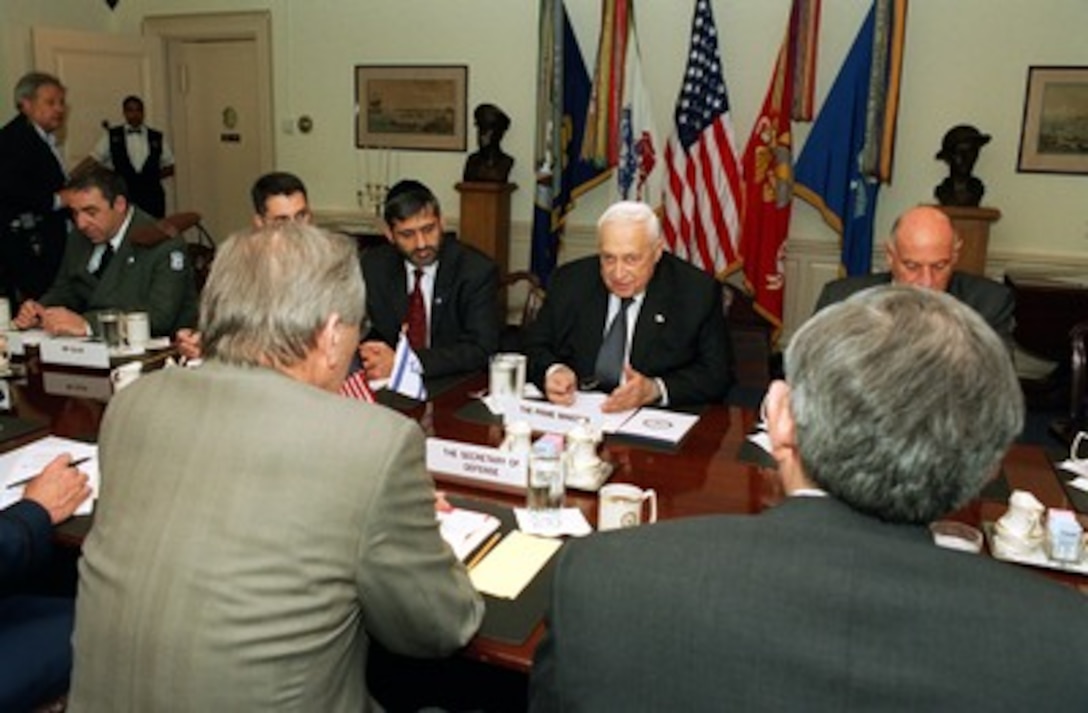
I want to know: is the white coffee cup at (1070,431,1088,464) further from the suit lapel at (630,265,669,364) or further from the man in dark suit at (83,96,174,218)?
the man in dark suit at (83,96,174,218)

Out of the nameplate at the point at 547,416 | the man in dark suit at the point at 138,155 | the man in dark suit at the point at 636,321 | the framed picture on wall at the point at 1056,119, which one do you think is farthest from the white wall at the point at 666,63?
the nameplate at the point at 547,416

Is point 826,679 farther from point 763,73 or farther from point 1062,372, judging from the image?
point 763,73

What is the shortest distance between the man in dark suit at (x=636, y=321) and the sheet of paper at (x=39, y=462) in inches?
47.6

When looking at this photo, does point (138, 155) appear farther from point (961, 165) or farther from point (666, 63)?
point (961, 165)

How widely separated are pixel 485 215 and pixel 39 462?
4289mm

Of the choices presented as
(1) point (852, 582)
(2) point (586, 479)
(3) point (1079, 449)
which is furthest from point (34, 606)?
(3) point (1079, 449)

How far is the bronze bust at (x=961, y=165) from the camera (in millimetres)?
4914

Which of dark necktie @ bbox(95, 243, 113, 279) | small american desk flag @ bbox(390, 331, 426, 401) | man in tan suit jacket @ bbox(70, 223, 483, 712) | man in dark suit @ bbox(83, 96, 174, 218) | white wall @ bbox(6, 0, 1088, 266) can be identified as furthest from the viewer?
man in dark suit @ bbox(83, 96, 174, 218)

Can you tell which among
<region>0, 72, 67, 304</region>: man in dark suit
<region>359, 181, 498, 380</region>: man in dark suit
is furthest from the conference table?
<region>0, 72, 67, 304</region>: man in dark suit

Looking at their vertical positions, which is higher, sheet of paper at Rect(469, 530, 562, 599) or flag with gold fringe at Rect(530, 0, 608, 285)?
flag with gold fringe at Rect(530, 0, 608, 285)

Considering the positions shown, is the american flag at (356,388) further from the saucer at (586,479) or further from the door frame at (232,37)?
the door frame at (232,37)

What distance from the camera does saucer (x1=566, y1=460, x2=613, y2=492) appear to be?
6.18 feet

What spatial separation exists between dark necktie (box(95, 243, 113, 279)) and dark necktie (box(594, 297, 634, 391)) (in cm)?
185

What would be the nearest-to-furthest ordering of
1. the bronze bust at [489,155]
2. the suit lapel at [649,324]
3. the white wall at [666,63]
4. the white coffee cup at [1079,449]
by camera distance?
the white coffee cup at [1079,449]
the suit lapel at [649,324]
the white wall at [666,63]
the bronze bust at [489,155]
